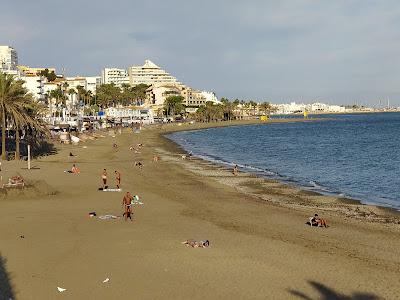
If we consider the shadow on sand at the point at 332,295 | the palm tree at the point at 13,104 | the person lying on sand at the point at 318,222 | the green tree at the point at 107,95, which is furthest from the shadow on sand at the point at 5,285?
the green tree at the point at 107,95

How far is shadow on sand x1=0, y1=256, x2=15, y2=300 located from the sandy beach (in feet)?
0.08

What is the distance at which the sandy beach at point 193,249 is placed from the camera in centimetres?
1234

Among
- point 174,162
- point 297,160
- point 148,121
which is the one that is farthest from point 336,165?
point 148,121

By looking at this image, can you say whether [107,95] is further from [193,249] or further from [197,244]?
[193,249]

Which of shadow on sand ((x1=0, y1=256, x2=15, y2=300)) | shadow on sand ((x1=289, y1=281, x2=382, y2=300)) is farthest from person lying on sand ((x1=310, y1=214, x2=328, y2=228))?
shadow on sand ((x1=0, y1=256, x2=15, y2=300))

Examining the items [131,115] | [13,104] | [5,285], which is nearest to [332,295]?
[5,285]

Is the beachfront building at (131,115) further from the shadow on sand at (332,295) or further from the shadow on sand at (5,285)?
the shadow on sand at (332,295)

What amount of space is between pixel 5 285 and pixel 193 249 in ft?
19.7

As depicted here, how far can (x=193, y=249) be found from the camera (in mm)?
15789

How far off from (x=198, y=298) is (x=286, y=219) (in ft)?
36.3

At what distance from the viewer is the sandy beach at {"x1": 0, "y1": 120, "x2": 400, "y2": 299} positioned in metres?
12.3

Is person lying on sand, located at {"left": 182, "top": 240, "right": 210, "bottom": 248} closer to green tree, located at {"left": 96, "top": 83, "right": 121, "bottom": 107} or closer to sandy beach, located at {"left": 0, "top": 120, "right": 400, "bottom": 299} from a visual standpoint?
sandy beach, located at {"left": 0, "top": 120, "right": 400, "bottom": 299}

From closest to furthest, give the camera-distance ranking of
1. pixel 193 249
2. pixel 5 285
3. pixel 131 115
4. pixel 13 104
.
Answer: pixel 5 285
pixel 193 249
pixel 13 104
pixel 131 115

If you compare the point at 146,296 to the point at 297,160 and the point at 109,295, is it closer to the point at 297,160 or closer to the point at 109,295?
the point at 109,295
